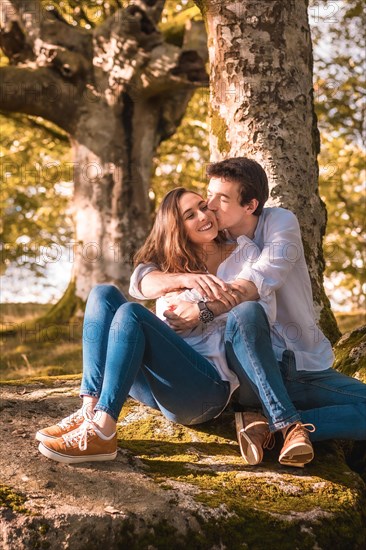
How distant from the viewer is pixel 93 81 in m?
10.9

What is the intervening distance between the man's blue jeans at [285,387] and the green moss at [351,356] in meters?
0.78

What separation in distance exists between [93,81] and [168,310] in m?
7.58

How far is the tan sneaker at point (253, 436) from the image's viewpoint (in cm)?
372

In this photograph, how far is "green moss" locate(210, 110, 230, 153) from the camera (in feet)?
18.6

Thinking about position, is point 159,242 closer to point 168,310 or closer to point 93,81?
point 168,310

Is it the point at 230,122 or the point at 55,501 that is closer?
the point at 55,501

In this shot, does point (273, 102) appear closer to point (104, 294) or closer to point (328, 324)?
point (328, 324)

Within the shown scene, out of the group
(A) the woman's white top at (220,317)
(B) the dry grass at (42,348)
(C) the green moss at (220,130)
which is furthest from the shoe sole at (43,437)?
(B) the dry grass at (42,348)

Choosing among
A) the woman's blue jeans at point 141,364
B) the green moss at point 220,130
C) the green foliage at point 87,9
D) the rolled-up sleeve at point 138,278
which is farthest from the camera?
the green foliage at point 87,9

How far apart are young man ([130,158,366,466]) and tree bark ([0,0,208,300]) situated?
6158 mm

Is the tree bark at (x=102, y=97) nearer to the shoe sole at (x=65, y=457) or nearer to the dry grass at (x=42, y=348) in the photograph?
the dry grass at (x=42, y=348)

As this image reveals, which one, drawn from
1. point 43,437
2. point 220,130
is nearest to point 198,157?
point 220,130

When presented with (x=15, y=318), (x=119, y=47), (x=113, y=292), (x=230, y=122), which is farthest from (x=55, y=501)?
(x=15, y=318)

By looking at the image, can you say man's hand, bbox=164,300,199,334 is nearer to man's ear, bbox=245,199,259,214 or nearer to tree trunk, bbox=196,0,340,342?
man's ear, bbox=245,199,259,214
